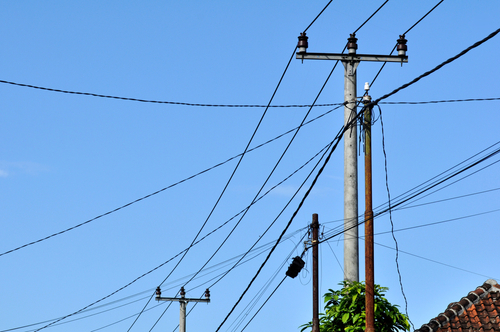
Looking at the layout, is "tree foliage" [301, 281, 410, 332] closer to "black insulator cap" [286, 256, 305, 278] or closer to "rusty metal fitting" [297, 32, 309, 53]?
"black insulator cap" [286, 256, 305, 278]

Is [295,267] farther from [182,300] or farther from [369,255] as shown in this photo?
[182,300]

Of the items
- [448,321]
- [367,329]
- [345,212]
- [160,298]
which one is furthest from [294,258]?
[160,298]

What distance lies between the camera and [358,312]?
1293 centimetres

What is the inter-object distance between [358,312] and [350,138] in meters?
3.65

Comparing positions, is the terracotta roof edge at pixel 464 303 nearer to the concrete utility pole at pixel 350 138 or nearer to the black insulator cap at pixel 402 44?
the concrete utility pole at pixel 350 138

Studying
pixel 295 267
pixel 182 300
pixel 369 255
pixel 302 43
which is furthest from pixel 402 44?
pixel 182 300

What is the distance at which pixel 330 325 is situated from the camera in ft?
44.2

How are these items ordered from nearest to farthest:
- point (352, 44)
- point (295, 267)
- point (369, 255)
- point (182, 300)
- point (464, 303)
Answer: point (369, 255), point (352, 44), point (464, 303), point (295, 267), point (182, 300)

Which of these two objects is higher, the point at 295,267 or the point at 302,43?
the point at 302,43

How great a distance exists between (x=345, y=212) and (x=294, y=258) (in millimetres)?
2549

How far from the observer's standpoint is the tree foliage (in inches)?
500

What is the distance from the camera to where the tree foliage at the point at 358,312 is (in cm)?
1270

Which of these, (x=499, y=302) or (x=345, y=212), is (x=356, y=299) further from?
(x=499, y=302)

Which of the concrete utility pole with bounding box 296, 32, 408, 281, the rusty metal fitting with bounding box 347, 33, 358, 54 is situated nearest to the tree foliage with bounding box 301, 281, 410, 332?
the concrete utility pole with bounding box 296, 32, 408, 281
